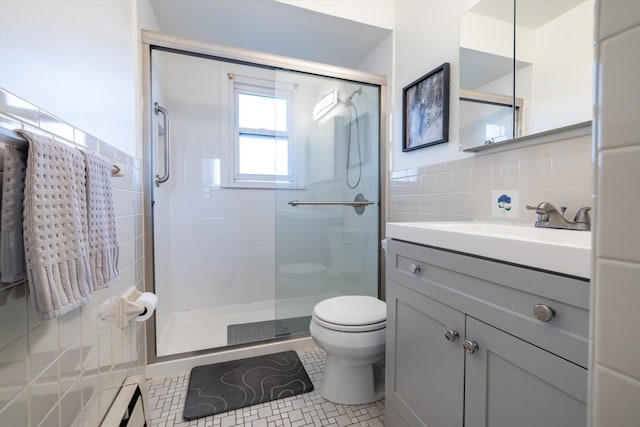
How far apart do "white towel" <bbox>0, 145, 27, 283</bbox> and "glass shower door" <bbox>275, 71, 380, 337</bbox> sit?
1.44 metres

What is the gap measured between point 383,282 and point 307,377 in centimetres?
90

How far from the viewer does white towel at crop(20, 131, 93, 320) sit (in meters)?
0.49

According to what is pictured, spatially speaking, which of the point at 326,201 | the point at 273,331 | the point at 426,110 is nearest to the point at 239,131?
the point at 326,201

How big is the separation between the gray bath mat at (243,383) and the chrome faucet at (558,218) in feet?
4.39

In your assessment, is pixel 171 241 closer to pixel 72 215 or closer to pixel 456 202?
pixel 72 215

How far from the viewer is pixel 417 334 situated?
958 mm

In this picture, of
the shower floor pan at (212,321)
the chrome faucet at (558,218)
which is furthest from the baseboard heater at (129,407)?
the chrome faucet at (558,218)

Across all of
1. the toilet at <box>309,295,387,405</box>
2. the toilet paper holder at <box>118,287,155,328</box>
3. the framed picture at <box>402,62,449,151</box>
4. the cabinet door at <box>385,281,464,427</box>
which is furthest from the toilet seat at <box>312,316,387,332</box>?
the framed picture at <box>402,62,449,151</box>

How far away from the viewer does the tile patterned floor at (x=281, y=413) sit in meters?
1.22

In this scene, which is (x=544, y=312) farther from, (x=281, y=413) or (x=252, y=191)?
(x=252, y=191)

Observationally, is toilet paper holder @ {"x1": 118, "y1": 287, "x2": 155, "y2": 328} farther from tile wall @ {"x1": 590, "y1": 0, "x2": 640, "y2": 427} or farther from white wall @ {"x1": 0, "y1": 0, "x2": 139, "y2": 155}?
tile wall @ {"x1": 590, "y1": 0, "x2": 640, "y2": 427}

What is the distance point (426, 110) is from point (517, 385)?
1.45 metres

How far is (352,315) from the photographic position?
132 centimetres

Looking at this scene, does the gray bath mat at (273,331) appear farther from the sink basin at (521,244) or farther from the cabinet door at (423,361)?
the sink basin at (521,244)
